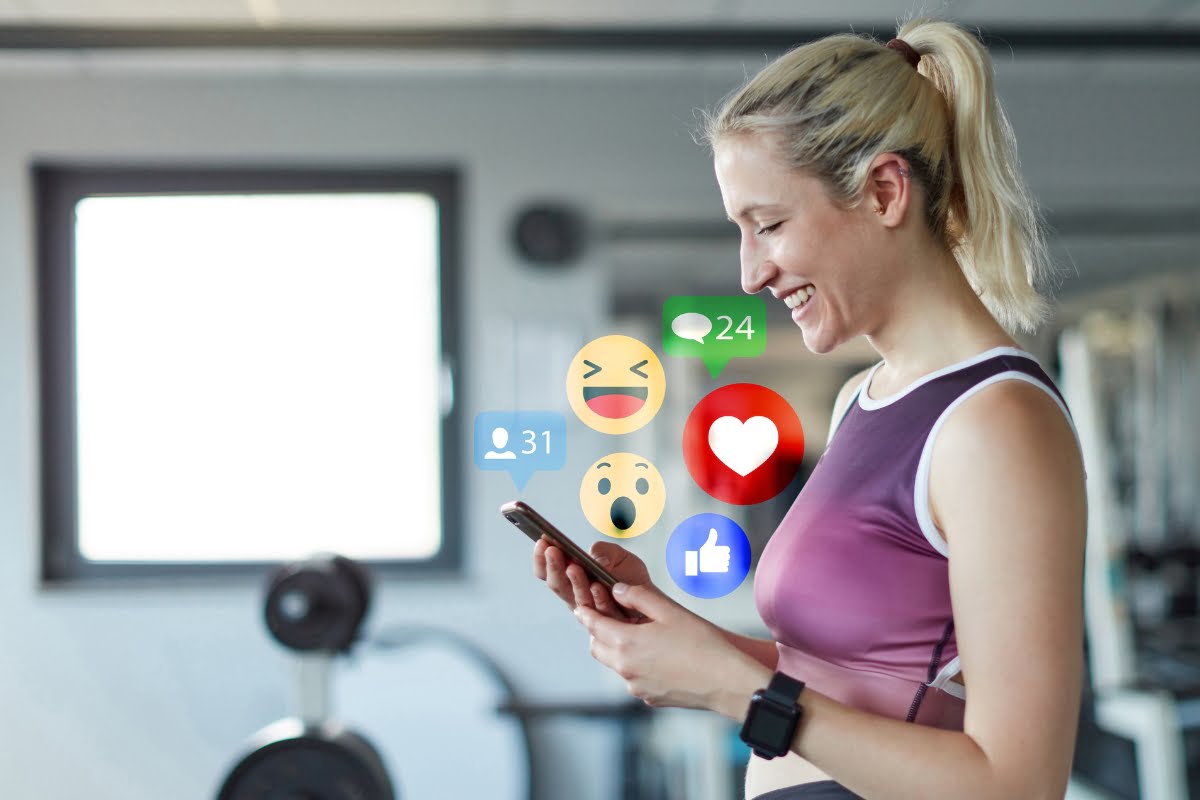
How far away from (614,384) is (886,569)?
95 cm

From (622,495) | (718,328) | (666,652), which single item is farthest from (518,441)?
(622,495)

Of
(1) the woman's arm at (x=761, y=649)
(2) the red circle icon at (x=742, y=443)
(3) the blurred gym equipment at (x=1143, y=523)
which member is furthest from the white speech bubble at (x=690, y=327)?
(1) the woman's arm at (x=761, y=649)

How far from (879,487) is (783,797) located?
0.61 ft

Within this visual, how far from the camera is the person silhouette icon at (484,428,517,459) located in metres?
0.93

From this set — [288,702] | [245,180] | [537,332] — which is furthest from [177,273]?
[288,702]

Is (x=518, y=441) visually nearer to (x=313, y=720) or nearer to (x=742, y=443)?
(x=742, y=443)

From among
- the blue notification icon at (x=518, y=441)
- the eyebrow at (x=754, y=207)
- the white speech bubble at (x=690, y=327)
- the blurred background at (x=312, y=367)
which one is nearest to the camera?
the eyebrow at (x=754, y=207)

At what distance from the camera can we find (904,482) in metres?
0.49

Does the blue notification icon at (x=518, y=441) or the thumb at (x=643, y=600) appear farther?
the blue notification icon at (x=518, y=441)

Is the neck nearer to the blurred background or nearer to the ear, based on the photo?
the ear

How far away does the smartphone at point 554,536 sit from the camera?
56 centimetres

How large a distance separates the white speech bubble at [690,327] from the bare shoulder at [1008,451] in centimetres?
122

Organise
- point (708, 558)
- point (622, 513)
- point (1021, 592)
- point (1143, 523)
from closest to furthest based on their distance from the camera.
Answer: point (1021, 592), point (708, 558), point (622, 513), point (1143, 523)

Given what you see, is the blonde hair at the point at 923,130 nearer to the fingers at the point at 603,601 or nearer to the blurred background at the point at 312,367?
the fingers at the point at 603,601
